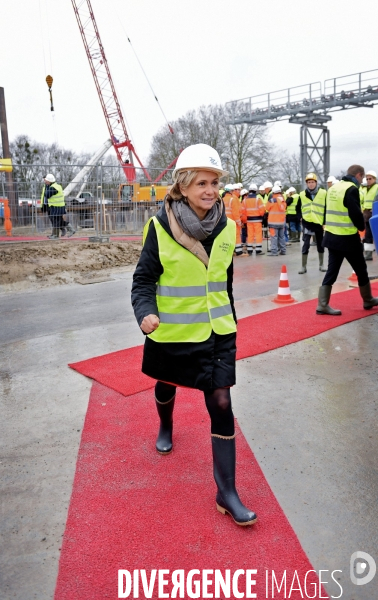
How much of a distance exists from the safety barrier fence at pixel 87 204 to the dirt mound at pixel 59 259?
74 centimetres

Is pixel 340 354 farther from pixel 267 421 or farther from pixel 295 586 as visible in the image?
pixel 295 586

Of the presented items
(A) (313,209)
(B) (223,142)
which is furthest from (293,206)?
(B) (223,142)

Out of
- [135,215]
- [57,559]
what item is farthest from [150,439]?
[135,215]

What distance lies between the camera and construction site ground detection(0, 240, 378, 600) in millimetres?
2650

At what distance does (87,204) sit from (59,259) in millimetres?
3068

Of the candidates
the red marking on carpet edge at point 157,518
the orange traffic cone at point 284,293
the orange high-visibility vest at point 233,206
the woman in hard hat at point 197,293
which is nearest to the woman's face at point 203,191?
the woman in hard hat at point 197,293

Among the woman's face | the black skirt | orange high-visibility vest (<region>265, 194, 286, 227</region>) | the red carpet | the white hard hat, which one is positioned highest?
the white hard hat

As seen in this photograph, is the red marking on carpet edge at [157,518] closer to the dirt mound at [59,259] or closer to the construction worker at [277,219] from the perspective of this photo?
the dirt mound at [59,259]

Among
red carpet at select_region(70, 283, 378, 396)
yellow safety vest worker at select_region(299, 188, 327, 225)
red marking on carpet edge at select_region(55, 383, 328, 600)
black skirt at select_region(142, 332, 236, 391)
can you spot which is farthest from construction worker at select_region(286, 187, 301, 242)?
black skirt at select_region(142, 332, 236, 391)

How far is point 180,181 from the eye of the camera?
9.48 ft

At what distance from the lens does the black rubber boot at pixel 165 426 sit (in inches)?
136

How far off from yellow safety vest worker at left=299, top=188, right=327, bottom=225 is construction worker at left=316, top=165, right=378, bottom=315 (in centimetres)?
326

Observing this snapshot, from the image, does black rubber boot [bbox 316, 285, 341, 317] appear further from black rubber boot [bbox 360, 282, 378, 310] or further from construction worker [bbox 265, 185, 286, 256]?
construction worker [bbox 265, 185, 286, 256]

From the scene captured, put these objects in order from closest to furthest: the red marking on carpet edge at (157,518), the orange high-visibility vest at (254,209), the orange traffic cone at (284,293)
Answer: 1. the red marking on carpet edge at (157,518)
2. the orange traffic cone at (284,293)
3. the orange high-visibility vest at (254,209)
